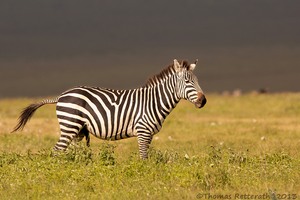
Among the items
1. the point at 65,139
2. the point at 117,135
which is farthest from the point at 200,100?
the point at 65,139

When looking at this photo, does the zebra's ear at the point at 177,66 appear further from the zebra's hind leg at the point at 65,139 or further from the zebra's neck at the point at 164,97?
the zebra's hind leg at the point at 65,139

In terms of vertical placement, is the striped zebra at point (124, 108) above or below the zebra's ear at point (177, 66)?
below

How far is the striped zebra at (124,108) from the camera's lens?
16.3m

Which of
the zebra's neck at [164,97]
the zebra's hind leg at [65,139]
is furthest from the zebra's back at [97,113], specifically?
the zebra's neck at [164,97]

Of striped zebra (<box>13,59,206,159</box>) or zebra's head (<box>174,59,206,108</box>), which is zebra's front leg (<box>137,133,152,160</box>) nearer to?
striped zebra (<box>13,59,206,159</box>)

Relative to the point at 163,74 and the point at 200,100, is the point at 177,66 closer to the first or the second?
the point at 163,74

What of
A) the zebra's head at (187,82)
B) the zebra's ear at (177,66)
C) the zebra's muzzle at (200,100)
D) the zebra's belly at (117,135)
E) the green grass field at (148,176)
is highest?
the zebra's ear at (177,66)

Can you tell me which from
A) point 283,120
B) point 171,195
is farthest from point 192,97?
point 283,120

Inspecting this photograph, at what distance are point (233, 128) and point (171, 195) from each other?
53.6 feet

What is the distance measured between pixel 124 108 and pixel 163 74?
1.18 m

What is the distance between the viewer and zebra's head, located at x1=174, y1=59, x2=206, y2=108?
16.2 metres

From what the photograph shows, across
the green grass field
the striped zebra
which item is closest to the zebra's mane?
the striped zebra

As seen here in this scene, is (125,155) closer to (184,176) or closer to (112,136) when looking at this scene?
(112,136)

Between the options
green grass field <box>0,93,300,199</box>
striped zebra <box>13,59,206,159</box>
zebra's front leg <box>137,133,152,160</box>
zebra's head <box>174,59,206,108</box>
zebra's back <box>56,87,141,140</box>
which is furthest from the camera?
zebra's back <box>56,87,141,140</box>
